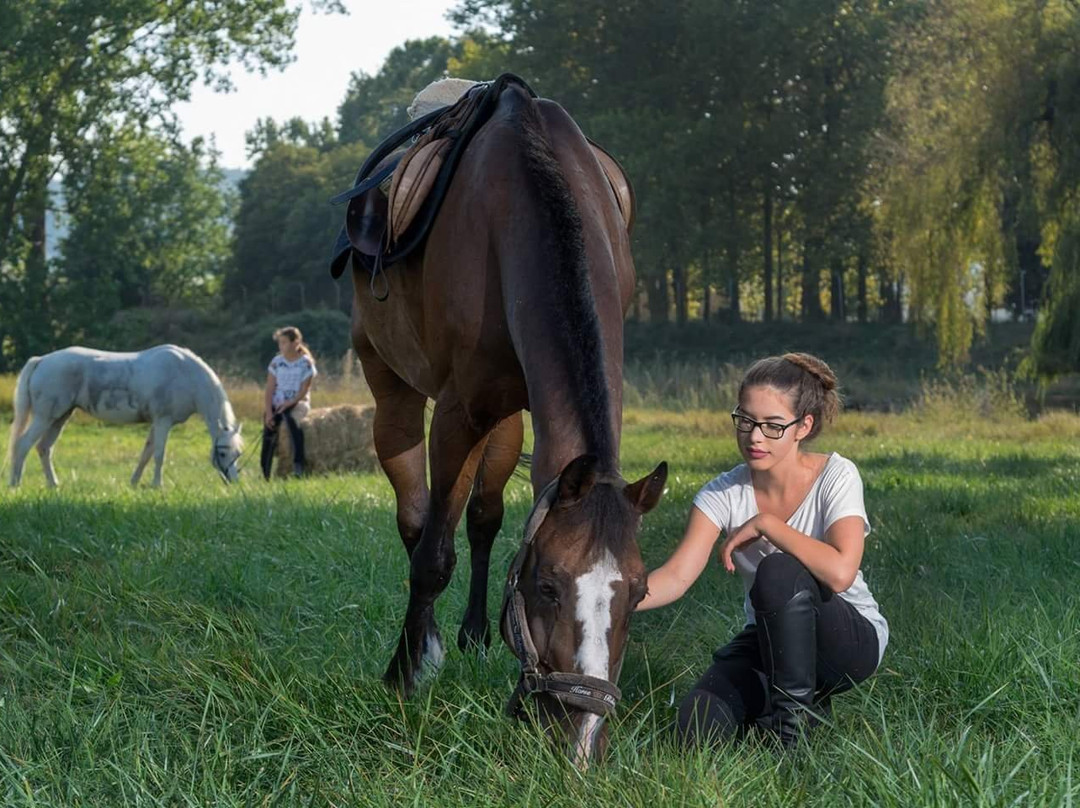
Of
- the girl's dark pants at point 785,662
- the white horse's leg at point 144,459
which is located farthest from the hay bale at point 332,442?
the girl's dark pants at point 785,662

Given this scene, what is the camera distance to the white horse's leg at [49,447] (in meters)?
14.1

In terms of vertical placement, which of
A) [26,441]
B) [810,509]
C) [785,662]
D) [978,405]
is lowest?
[978,405]

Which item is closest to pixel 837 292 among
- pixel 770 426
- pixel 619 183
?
pixel 619 183

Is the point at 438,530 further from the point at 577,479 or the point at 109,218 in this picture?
the point at 109,218

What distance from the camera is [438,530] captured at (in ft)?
15.9

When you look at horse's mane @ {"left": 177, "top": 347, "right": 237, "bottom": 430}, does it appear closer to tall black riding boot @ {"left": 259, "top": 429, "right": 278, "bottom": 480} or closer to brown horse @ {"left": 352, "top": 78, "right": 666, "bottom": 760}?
tall black riding boot @ {"left": 259, "top": 429, "right": 278, "bottom": 480}

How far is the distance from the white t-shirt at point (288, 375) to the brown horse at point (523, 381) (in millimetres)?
8192

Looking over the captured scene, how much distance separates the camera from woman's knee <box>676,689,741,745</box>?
3.53m

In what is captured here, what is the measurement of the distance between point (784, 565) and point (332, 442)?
35.4ft

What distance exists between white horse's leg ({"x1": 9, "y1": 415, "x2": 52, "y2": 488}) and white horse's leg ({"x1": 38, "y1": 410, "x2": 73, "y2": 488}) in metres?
0.09

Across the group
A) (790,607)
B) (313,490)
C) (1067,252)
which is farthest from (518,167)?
(1067,252)

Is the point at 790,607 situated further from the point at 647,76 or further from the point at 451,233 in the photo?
the point at 647,76

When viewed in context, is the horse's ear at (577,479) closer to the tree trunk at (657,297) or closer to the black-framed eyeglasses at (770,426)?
the black-framed eyeglasses at (770,426)

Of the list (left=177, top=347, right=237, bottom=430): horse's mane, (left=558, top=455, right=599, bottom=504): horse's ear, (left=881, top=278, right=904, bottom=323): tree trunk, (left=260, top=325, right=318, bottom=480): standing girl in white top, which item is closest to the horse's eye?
(left=558, top=455, right=599, bottom=504): horse's ear
